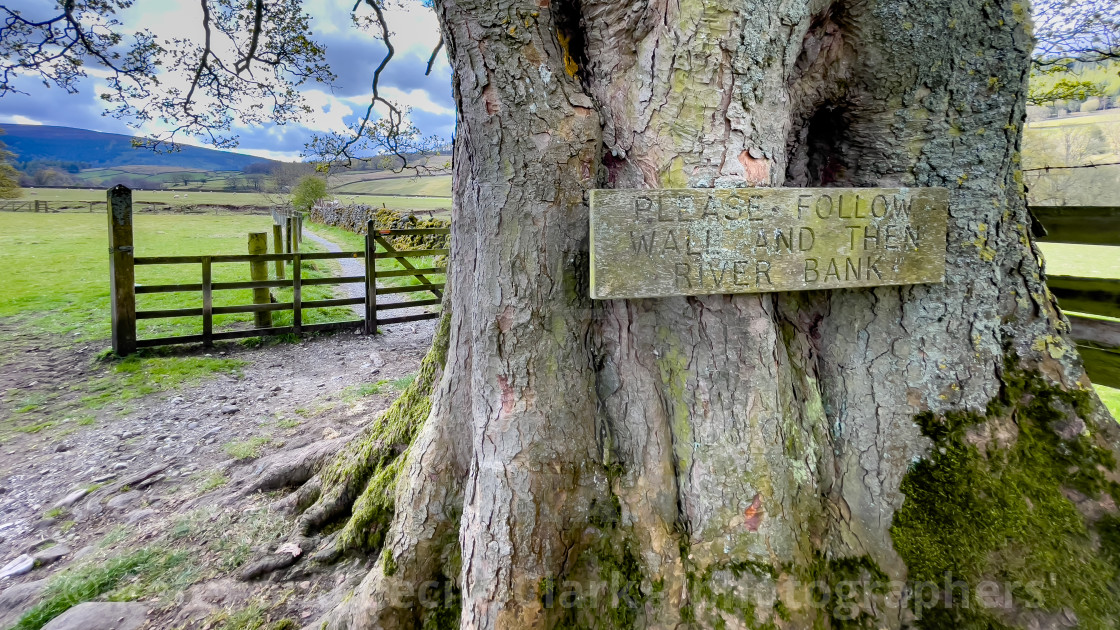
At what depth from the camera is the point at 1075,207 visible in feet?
10.8

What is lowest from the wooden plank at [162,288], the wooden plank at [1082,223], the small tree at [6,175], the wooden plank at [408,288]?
the wooden plank at [408,288]

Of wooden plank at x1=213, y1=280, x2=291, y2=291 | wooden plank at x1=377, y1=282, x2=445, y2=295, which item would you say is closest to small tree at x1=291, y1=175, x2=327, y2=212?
wooden plank at x1=377, y1=282, x2=445, y2=295

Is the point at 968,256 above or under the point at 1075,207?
under

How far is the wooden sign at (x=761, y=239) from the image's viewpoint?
62.4 inches

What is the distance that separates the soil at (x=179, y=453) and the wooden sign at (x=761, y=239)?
6.61 ft

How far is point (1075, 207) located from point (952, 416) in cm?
245

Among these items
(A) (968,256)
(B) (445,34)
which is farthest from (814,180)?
(B) (445,34)

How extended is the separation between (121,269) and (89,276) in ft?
28.2

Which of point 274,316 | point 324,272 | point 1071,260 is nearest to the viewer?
point 1071,260

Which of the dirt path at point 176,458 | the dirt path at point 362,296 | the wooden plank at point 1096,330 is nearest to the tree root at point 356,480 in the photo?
the dirt path at point 176,458

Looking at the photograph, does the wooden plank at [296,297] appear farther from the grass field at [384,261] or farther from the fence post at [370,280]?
the grass field at [384,261]

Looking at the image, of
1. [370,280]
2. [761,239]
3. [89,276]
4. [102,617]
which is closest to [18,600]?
[102,617]

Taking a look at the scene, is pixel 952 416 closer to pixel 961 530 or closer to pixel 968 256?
pixel 961 530

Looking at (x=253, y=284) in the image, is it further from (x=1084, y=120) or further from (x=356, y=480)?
(x=1084, y=120)
